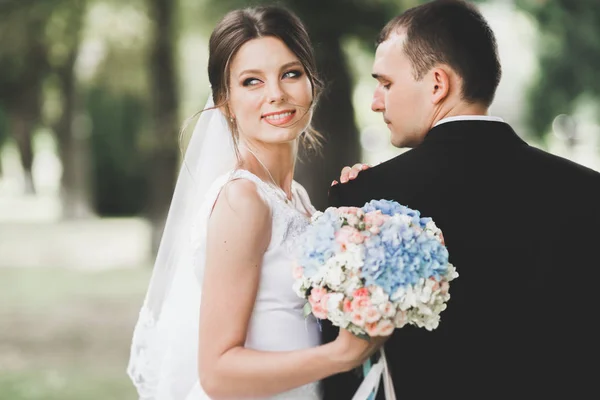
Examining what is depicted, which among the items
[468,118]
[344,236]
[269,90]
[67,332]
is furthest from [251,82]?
[67,332]

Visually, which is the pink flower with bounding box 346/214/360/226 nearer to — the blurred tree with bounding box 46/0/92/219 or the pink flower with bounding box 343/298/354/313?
the pink flower with bounding box 343/298/354/313

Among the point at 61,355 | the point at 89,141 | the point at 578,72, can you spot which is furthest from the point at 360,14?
the point at 89,141

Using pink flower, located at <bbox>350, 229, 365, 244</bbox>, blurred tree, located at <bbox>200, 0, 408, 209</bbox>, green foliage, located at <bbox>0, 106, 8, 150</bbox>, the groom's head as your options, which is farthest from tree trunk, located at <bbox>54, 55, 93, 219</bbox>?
pink flower, located at <bbox>350, 229, 365, 244</bbox>

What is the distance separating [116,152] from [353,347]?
88.5 feet

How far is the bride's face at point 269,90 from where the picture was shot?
283cm

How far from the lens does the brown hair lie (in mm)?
2531

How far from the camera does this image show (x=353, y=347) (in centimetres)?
226

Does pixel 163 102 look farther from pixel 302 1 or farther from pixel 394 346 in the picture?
pixel 394 346

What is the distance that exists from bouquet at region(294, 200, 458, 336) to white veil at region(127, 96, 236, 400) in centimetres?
66

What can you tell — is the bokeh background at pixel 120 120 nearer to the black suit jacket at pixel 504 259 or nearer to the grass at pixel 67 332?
the grass at pixel 67 332

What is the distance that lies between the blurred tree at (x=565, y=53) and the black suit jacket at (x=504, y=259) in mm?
8452

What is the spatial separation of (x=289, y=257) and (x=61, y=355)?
7.39 metres

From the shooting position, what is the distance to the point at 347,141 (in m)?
8.84

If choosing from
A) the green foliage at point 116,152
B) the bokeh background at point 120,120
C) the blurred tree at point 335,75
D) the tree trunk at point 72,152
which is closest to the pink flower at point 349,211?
the bokeh background at point 120,120
